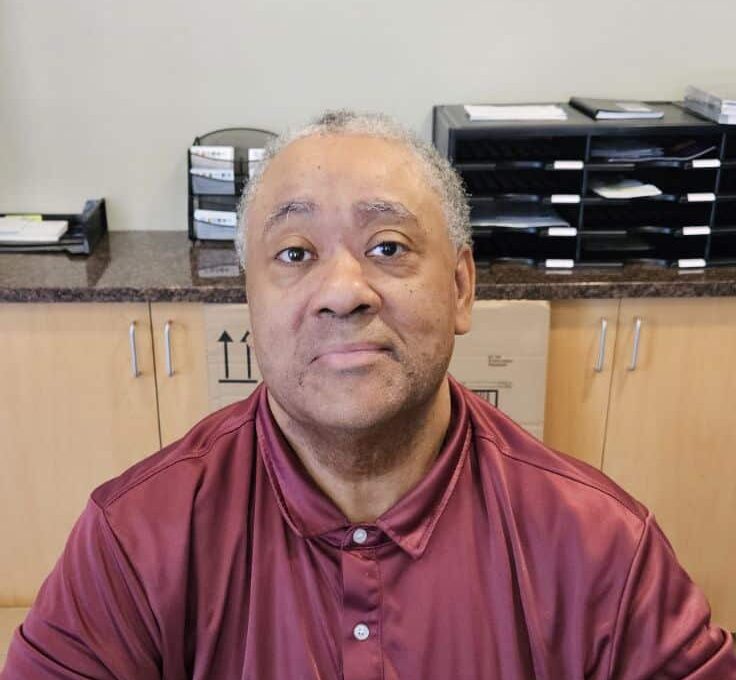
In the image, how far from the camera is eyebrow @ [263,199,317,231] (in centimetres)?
108

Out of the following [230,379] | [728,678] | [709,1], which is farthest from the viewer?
[709,1]

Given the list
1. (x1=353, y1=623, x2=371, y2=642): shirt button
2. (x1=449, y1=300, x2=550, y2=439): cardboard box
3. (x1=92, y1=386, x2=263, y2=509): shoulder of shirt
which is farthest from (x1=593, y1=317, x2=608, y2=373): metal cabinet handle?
(x1=353, y1=623, x2=371, y2=642): shirt button

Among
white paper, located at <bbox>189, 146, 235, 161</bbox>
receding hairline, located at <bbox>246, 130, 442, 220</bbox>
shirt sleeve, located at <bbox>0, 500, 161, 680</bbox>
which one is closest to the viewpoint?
shirt sleeve, located at <bbox>0, 500, 161, 680</bbox>

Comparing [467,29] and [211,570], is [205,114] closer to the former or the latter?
[467,29]

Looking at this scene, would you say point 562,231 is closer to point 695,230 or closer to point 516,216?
point 516,216

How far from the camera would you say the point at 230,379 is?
2.18 m

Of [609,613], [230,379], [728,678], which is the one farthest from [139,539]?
[230,379]

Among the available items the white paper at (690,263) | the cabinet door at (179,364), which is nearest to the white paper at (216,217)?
the cabinet door at (179,364)

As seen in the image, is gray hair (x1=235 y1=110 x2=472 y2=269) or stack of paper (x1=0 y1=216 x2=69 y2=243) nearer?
gray hair (x1=235 y1=110 x2=472 y2=269)

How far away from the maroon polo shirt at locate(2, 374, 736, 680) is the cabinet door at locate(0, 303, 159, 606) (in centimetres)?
109

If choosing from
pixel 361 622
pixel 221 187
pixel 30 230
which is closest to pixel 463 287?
pixel 361 622

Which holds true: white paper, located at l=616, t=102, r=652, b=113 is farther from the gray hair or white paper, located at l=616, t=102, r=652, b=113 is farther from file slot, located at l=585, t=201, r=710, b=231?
the gray hair

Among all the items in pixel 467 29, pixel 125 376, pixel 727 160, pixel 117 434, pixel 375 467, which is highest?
pixel 467 29

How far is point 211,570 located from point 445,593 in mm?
286
